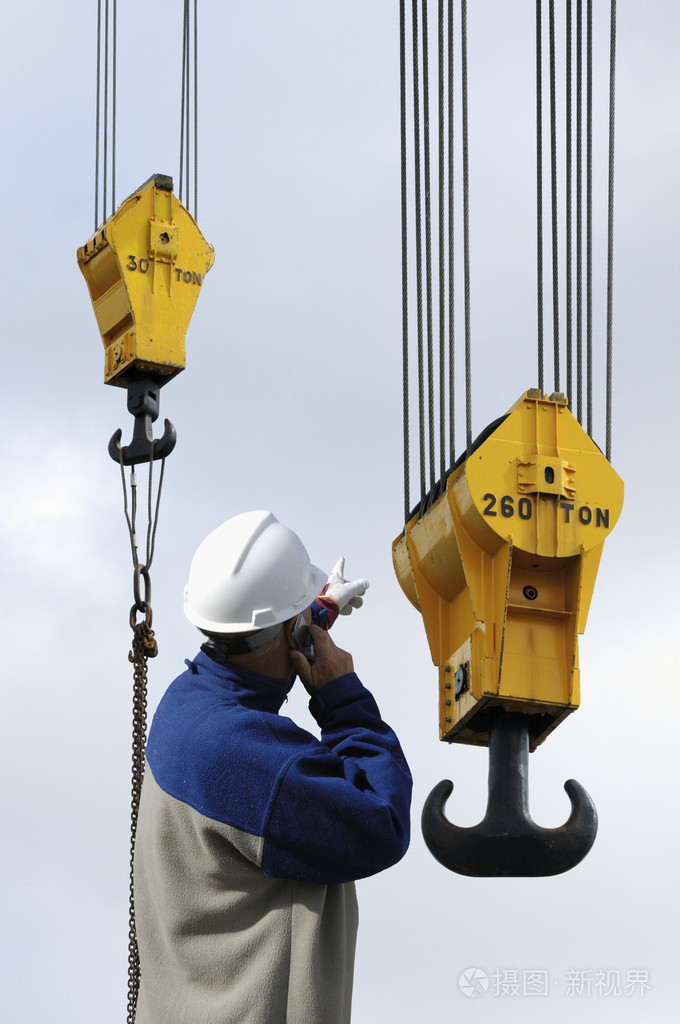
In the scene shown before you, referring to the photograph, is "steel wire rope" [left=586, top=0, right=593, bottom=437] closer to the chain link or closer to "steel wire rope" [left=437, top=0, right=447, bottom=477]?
"steel wire rope" [left=437, top=0, right=447, bottom=477]

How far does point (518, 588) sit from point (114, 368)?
11.1 ft

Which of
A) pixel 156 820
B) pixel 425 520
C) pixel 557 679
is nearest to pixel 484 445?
pixel 425 520

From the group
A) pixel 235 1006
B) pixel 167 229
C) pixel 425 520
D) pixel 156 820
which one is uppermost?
pixel 167 229

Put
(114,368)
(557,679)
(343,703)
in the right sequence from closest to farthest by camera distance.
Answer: (343,703), (557,679), (114,368)

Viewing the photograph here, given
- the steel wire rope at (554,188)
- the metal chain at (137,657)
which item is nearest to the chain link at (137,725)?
the metal chain at (137,657)

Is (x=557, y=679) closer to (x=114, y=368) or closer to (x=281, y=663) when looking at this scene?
(x=281, y=663)

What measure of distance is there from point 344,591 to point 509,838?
138cm

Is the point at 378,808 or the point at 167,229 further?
the point at 167,229

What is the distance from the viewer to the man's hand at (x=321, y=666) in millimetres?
6660

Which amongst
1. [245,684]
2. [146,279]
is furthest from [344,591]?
[146,279]

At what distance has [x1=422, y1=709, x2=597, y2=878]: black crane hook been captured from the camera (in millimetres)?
8031

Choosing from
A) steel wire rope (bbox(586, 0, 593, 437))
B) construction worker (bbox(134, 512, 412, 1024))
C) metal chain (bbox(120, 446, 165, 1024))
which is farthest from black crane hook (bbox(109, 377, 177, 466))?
construction worker (bbox(134, 512, 412, 1024))

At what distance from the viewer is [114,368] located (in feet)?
35.6

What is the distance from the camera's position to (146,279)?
433 inches
